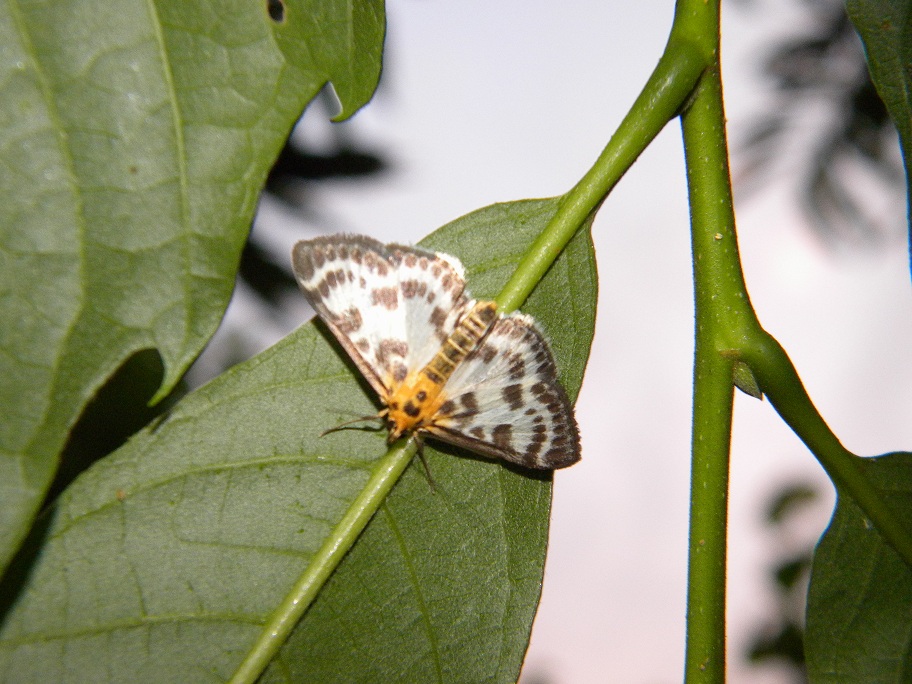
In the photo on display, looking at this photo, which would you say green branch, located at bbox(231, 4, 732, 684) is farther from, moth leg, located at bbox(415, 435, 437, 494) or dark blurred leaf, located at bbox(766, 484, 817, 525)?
dark blurred leaf, located at bbox(766, 484, 817, 525)

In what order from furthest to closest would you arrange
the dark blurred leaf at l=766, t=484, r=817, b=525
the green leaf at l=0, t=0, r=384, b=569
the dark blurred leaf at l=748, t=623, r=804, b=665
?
the dark blurred leaf at l=766, t=484, r=817, b=525 → the dark blurred leaf at l=748, t=623, r=804, b=665 → the green leaf at l=0, t=0, r=384, b=569

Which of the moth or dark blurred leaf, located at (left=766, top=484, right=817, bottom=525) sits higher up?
the moth

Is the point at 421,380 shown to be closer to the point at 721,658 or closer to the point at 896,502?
the point at 721,658

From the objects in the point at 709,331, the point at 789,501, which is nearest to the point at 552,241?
the point at 709,331

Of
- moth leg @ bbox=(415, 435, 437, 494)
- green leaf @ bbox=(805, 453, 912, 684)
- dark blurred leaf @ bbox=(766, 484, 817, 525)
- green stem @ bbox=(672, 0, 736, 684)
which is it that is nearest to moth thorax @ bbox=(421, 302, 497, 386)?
moth leg @ bbox=(415, 435, 437, 494)

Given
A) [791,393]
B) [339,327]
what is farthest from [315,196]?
[791,393]

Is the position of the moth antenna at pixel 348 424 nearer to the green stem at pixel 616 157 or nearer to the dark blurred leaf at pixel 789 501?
the green stem at pixel 616 157
